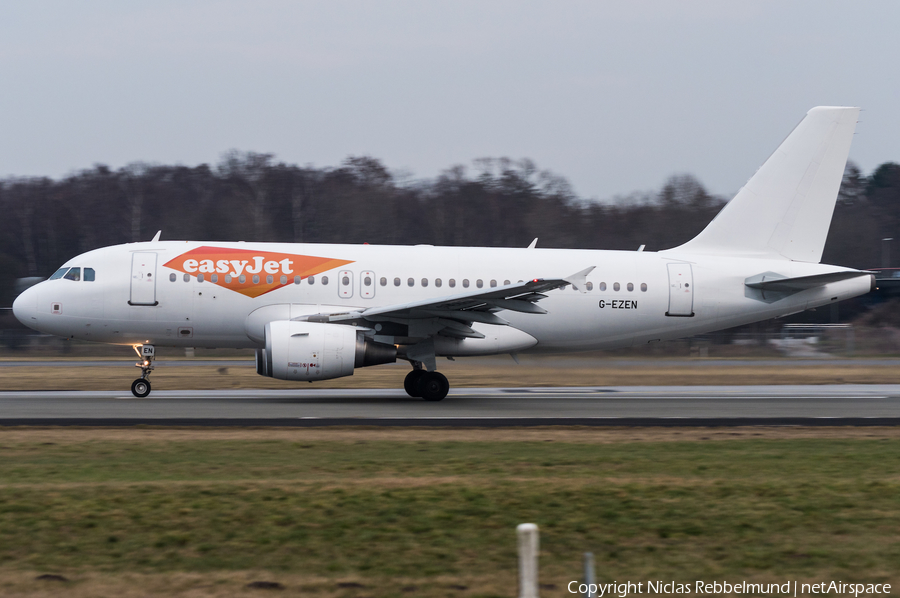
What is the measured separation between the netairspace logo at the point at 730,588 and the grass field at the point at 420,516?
6.1 inches

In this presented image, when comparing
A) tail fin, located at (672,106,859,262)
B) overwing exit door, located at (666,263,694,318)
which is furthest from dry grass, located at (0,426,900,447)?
tail fin, located at (672,106,859,262)

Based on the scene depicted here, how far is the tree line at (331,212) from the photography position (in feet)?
174

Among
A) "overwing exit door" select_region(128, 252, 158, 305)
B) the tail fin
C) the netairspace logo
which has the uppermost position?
the tail fin

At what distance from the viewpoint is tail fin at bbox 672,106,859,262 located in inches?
873

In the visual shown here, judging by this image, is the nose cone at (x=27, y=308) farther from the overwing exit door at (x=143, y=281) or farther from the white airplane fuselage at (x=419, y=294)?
the overwing exit door at (x=143, y=281)

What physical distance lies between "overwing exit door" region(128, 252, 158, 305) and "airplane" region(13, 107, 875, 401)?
0.03m

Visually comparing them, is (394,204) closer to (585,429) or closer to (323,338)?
(323,338)

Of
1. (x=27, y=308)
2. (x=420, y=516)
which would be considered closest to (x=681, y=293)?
(x=420, y=516)

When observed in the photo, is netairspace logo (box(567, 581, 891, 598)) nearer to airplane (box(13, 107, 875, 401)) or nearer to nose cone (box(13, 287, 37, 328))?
airplane (box(13, 107, 875, 401))

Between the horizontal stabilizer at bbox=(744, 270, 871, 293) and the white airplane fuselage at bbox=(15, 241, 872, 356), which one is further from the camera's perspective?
the horizontal stabilizer at bbox=(744, 270, 871, 293)

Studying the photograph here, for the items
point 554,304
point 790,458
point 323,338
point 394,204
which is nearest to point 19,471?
point 323,338

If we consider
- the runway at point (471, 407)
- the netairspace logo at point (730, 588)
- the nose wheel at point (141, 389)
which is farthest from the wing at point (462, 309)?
the netairspace logo at point (730, 588)

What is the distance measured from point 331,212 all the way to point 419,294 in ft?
116

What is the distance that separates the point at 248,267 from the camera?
19516 millimetres
